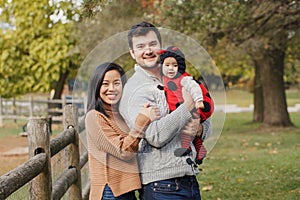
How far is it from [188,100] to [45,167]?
152cm

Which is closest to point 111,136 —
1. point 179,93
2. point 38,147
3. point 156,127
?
point 156,127

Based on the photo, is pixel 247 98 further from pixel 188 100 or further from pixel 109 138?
pixel 188 100

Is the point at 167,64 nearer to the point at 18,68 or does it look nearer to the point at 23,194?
the point at 23,194

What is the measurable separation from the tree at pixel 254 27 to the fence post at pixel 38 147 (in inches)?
266

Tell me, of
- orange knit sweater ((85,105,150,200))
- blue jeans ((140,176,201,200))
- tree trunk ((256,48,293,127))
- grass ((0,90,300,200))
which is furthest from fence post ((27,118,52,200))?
tree trunk ((256,48,293,127))

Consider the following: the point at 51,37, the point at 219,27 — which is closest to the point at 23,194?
the point at 219,27

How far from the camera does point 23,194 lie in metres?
3.98

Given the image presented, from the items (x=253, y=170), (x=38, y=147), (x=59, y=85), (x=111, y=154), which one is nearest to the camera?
(x=111, y=154)

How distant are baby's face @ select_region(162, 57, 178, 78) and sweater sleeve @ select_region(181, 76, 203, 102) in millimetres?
66

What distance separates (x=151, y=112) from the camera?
3102 mm

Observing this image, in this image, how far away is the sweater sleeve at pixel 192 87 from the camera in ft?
10.3

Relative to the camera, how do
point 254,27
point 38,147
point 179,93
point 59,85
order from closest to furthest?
1. point 179,93
2. point 38,147
3. point 254,27
4. point 59,85

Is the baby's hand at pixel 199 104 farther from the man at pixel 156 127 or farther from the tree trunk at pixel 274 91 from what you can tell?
the tree trunk at pixel 274 91

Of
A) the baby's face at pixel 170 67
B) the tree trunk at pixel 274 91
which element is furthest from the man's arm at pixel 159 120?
the tree trunk at pixel 274 91
